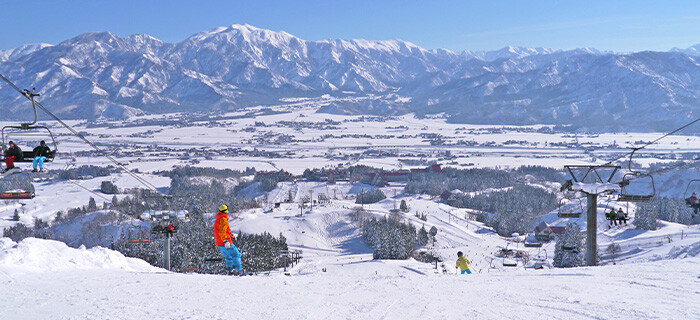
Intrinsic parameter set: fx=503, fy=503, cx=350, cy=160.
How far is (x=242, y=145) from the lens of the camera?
18062 cm

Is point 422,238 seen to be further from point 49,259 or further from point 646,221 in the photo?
point 49,259

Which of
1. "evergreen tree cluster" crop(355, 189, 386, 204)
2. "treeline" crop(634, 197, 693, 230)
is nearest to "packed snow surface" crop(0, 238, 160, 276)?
"treeline" crop(634, 197, 693, 230)

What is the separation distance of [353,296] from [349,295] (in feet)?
0.48

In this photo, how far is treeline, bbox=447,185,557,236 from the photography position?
68.8m

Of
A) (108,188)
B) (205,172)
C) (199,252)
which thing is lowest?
(199,252)

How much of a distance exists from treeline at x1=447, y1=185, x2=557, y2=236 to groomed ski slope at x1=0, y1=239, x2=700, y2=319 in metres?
54.0

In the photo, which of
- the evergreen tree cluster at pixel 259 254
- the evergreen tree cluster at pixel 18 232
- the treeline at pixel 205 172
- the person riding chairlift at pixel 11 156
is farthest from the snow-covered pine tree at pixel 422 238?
the treeline at pixel 205 172

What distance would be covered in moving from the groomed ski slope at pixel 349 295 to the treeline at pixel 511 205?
53961 mm

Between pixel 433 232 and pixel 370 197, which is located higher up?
pixel 370 197

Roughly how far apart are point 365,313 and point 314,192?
8178cm

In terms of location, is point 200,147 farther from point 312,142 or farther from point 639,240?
point 639,240

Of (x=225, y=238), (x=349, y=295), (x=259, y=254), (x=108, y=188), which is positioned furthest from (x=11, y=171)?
(x=108, y=188)

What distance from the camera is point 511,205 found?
8006 centimetres

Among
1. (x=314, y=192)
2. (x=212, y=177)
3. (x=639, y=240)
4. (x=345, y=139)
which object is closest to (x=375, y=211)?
(x=314, y=192)
